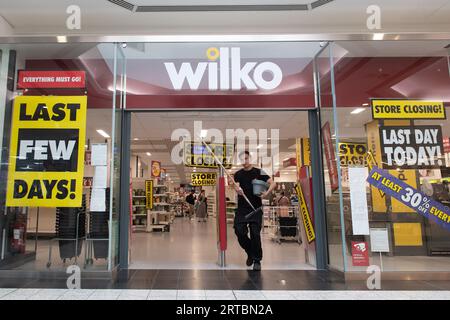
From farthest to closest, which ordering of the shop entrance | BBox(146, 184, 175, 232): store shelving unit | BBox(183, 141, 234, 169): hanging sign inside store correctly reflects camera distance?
BBox(146, 184, 175, 232): store shelving unit → BBox(183, 141, 234, 169): hanging sign inside store → the shop entrance

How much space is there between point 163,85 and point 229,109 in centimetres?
100

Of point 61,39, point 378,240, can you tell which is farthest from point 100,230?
point 378,240

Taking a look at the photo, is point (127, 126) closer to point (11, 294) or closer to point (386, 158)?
point (11, 294)

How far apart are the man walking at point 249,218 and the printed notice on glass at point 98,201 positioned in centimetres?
167

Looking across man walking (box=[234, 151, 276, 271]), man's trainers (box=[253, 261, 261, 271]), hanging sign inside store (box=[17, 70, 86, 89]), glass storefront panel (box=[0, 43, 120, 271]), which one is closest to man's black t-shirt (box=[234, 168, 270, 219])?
man walking (box=[234, 151, 276, 271])

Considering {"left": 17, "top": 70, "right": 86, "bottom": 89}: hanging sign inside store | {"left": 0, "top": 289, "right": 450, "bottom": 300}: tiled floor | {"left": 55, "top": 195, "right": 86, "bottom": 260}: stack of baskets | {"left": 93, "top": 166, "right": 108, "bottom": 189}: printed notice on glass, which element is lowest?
{"left": 0, "top": 289, "right": 450, "bottom": 300}: tiled floor

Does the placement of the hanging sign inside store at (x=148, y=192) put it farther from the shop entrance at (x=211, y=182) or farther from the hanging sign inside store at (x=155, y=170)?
the hanging sign inside store at (x=155, y=170)

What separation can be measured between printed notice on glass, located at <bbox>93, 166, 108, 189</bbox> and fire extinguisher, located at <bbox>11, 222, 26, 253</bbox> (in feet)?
5.10

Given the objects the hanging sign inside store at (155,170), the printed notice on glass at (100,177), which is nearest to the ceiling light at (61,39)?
the printed notice on glass at (100,177)

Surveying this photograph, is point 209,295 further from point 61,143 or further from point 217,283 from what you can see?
point 61,143

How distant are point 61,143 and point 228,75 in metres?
2.35

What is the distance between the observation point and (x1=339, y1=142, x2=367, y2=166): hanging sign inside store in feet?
12.7

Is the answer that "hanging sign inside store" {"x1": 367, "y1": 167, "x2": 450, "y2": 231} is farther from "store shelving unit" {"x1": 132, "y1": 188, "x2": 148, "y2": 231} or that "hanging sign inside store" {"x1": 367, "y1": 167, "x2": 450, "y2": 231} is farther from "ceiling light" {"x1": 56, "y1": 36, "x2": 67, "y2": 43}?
"store shelving unit" {"x1": 132, "y1": 188, "x2": 148, "y2": 231}
